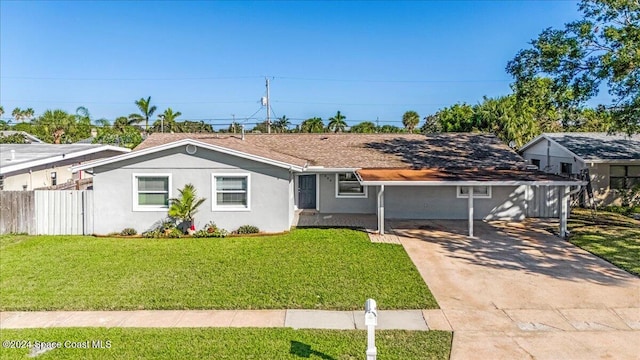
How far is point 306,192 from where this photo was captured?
785 inches

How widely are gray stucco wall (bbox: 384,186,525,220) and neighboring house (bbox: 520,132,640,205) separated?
537 centimetres

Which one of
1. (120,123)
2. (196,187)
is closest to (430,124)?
(120,123)

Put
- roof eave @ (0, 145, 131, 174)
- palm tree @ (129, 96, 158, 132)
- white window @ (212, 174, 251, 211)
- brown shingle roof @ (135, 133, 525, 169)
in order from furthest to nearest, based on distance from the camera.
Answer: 1. palm tree @ (129, 96, 158, 132)
2. brown shingle roof @ (135, 133, 525, 169)
3. roof eave @ (0, 145, 131, 174)
4. white window @ (212, 174, 251, 211)

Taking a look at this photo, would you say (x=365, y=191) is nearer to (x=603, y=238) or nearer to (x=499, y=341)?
(x=603, y=238)

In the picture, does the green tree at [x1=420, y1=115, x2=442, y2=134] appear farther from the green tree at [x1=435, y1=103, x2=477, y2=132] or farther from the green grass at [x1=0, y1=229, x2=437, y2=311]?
the green grass at [x1=0, y1=229, x2=437, y2=311]

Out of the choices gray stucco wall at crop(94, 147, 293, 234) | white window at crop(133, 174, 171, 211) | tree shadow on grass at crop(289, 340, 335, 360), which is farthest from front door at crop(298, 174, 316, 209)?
tree shadow on grass at crop(289, 340, 335, 360)

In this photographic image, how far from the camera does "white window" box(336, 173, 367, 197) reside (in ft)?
63.5

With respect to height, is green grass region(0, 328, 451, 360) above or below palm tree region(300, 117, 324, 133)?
below

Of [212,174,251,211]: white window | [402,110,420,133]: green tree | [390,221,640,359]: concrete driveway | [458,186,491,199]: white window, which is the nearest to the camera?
[390,221,640,359]: concrete driveway

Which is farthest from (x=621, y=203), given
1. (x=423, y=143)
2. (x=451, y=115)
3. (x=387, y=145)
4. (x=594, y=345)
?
(x=594, y=345)

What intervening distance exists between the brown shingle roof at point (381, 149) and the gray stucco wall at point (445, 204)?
116 cm

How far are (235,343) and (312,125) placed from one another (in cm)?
4478

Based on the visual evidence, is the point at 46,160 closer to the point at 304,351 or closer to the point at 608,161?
the point at 304,351

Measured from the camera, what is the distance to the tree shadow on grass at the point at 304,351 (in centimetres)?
656
